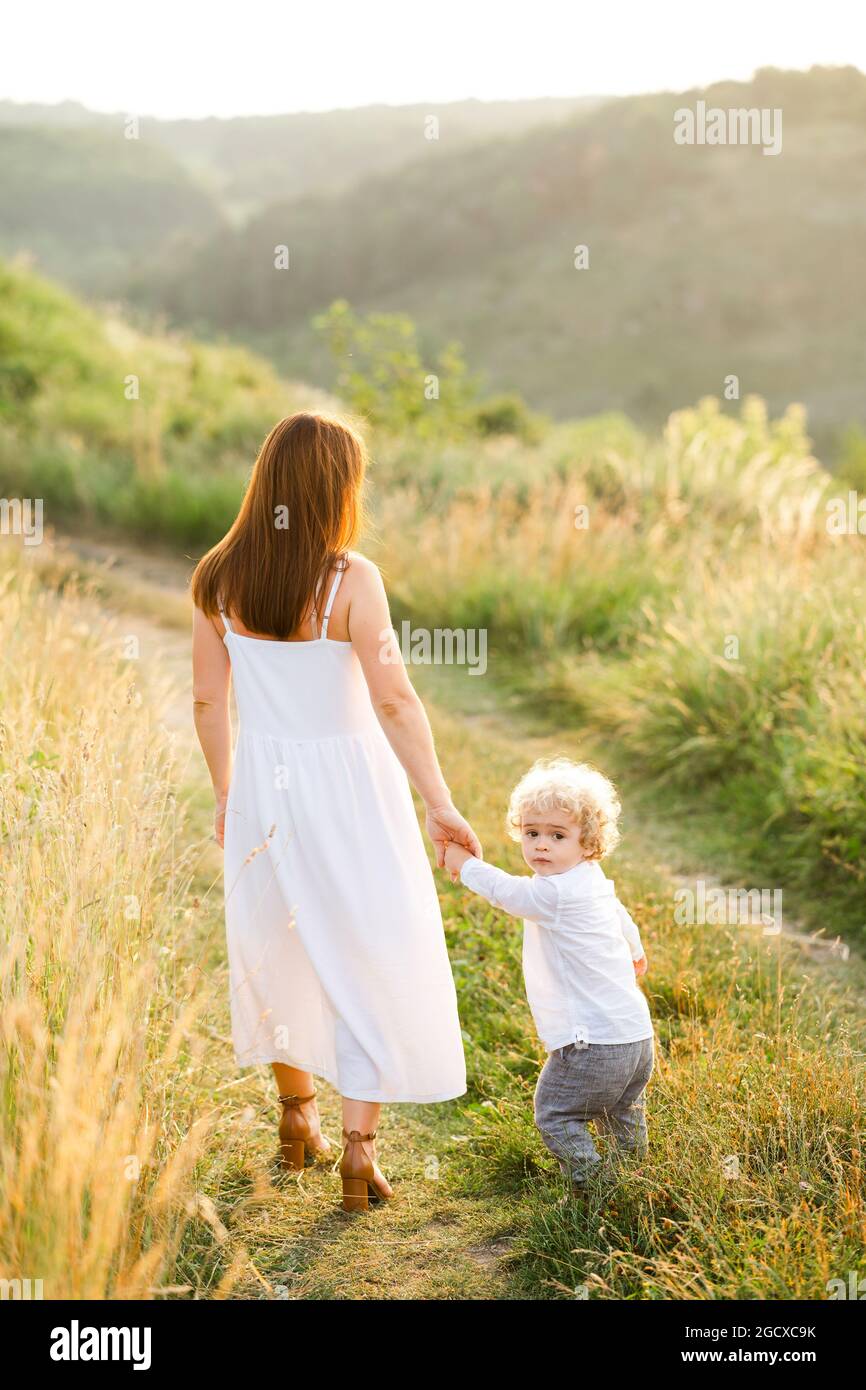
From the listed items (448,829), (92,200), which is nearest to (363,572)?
(448,829)

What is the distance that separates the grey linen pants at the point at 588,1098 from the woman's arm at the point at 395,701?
1.84ft

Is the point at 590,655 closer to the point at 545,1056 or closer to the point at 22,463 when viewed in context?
the point at 545,1056

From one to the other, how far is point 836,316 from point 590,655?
5252 centimetres

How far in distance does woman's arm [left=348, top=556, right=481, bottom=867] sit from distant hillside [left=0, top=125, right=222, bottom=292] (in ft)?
243

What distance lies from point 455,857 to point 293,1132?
933mm

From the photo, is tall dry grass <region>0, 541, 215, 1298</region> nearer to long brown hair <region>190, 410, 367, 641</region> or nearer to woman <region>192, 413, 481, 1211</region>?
woman <region>192, 413, 481, 1211</region>

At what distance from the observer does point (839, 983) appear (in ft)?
13.8

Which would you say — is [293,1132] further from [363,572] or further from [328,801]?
[363,572]

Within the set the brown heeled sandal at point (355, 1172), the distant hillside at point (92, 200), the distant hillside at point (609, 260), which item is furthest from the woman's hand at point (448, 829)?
the distant hillside at point (92, 200)

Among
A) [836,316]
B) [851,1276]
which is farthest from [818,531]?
[836,316]

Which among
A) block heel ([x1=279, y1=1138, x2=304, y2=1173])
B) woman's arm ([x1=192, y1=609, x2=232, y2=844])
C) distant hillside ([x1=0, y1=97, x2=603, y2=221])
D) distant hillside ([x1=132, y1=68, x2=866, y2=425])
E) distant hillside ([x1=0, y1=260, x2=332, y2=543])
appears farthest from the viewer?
distant hillside ([x1=0, y1=97, x2=603, y2=221])

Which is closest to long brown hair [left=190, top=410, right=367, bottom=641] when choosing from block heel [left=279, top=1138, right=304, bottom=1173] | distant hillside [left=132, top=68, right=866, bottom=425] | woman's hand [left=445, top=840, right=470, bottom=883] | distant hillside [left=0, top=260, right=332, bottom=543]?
woman's hand [left=445, top=840, right=470, bottom=883]

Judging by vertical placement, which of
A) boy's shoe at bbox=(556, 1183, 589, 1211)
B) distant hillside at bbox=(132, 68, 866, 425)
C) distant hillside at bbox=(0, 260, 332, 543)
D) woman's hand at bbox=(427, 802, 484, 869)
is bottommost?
boy's shoe at bbox=(556, 1183, 589, 1211)

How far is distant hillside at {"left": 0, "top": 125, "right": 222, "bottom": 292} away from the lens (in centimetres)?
7456
